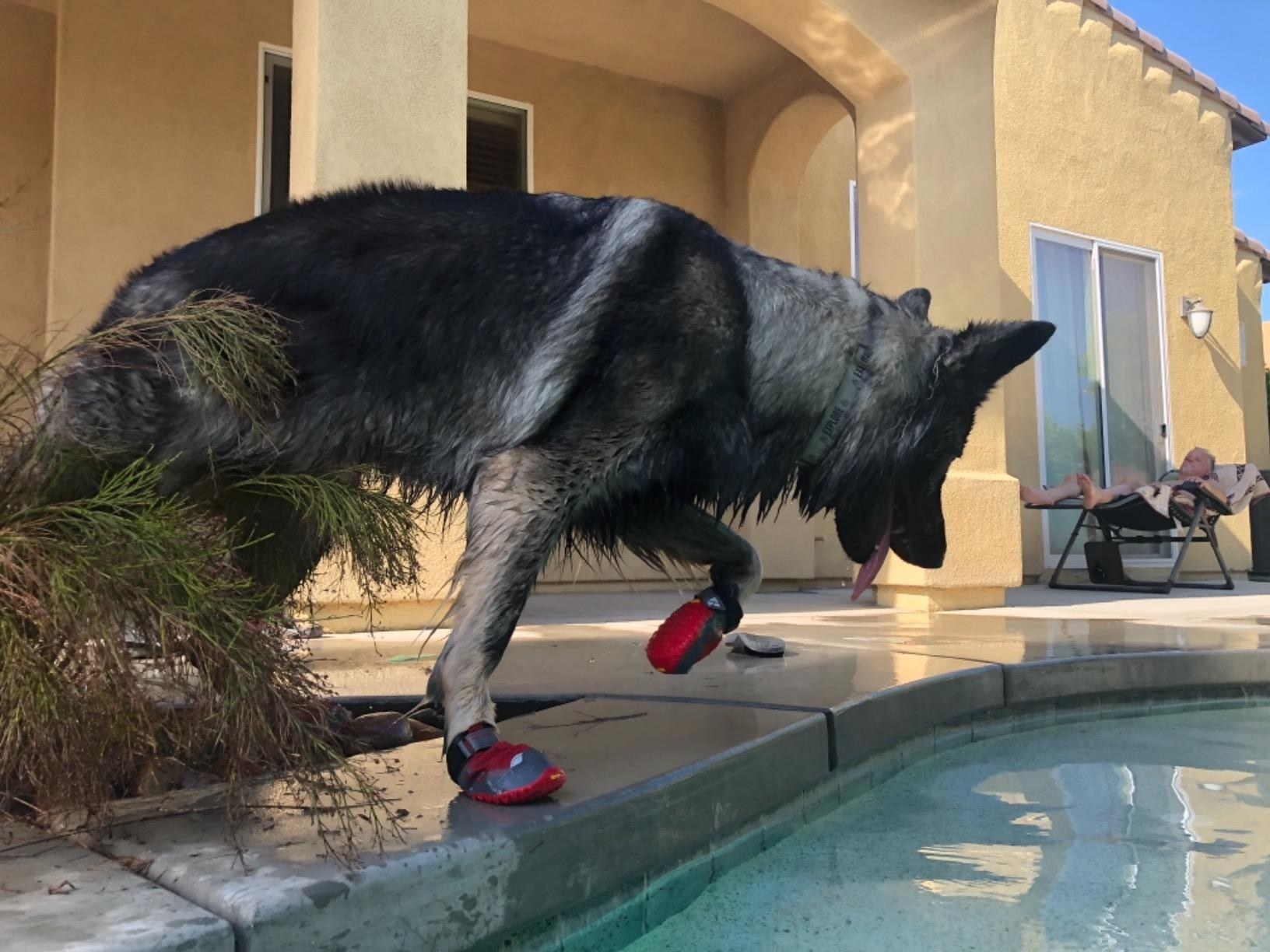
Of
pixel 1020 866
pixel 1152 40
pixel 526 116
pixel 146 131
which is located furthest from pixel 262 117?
pixel 1152 40

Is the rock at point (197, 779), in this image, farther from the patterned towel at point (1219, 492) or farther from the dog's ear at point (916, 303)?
the patterned towel at point (1219, 492)

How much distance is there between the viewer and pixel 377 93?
13.4 feet

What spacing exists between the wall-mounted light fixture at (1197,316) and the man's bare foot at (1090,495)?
3.39 m

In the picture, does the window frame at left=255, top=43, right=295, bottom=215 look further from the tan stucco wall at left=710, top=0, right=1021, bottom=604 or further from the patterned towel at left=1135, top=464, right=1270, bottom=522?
the patterned towel at left=1135, top=464, right=1270, bottom=522

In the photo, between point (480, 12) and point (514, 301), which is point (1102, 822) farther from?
point (480, 12)

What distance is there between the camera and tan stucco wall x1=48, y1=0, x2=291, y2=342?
5.25 m

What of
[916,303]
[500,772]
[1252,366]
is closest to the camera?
[500,772]

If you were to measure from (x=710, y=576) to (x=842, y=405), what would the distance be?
24.7 inches

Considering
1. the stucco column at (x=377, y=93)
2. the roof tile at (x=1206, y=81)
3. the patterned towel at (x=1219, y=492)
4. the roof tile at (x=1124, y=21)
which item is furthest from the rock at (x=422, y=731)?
the roof tile at (x=1206, y=81)

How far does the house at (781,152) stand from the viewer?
5180mm

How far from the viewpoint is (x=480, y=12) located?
634 cm

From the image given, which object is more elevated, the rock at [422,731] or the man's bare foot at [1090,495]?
the man's bare foot at [1090,495]

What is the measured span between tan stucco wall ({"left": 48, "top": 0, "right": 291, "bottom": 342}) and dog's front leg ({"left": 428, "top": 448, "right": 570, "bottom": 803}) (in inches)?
161

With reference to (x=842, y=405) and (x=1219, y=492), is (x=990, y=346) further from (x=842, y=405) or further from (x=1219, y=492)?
(x=1219, y=492)
